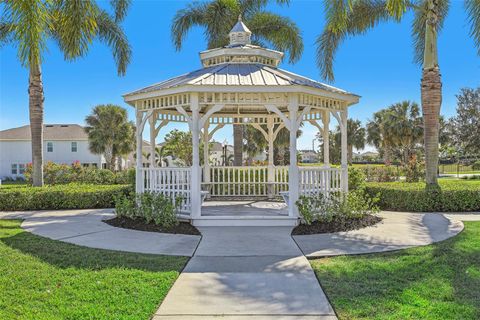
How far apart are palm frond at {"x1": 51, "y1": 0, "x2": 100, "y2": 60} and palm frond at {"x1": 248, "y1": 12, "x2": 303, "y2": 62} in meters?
10.2

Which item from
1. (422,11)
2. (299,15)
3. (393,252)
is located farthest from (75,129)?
(393,252)

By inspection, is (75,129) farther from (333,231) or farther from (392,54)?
(333,231)

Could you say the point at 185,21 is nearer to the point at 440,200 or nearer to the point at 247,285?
the point at 440,200

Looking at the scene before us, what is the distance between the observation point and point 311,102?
9555 mm

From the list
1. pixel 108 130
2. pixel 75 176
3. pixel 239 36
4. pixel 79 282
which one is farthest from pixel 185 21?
pixel 108 130

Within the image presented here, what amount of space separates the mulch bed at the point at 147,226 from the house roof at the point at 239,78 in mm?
3217

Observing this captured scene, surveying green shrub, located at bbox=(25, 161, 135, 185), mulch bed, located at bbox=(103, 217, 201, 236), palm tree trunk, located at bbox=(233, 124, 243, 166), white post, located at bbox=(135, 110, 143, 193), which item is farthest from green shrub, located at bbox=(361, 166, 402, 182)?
mulch bed, located at bbox=(103, 217, 201, 236)

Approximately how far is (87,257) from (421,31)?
13.2m

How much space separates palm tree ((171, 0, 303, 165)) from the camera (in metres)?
17.1

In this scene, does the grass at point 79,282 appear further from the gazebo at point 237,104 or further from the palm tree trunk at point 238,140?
the palm tree trunk at point 238,140

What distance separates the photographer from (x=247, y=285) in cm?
486

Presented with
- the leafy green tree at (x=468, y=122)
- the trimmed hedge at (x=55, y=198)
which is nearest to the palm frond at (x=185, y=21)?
the trimmed hedge at (x=55, y=198)

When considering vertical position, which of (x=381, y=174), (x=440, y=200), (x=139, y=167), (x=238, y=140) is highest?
(x=238, y=140)

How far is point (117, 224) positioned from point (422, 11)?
39.0 feet
